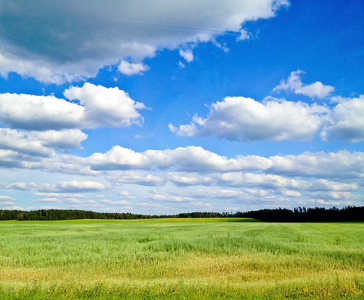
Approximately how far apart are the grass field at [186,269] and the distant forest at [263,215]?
8227 cm

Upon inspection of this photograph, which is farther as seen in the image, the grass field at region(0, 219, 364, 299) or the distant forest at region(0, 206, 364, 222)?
the distant forest at region(0, 206, 364, 222)

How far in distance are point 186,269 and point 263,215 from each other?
10384cm

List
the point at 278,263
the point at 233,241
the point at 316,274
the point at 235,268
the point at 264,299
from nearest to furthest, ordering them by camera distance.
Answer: the point at 264,299 → the point at 316,274 → the point at 235,268 → the point at 278,263 → the point at 233,241

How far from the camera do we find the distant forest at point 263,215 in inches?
4023

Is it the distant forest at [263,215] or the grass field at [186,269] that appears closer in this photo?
the grass field at [186,269]

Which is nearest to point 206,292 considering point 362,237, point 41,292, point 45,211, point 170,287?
point 170,287

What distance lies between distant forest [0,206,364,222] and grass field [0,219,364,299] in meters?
82.3

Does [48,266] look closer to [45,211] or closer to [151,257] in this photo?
[151,257]

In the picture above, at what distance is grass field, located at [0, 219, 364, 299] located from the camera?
11.2m

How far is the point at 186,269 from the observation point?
16422mm

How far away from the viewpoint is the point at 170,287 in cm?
1173

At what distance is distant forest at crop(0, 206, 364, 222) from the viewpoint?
102188 millimetres

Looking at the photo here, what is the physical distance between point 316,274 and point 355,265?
409 cm

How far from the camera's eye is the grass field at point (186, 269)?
11.2 metres
